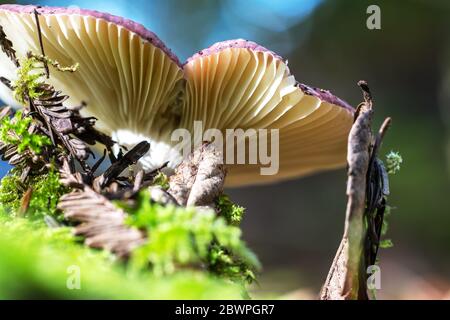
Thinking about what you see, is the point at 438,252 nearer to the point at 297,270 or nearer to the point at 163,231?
the point at 297,270

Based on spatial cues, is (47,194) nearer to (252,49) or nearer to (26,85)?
(26,85)

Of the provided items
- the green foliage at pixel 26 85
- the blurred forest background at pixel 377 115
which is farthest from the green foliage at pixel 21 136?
the blurred forest background at pixel 377 115

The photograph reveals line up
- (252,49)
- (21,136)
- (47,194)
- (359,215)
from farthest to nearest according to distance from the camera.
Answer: (252,49)
(21,136)
(47,194)
(359,215)

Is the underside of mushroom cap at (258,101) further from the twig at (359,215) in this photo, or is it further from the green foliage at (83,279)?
the green foliage at (83,279)

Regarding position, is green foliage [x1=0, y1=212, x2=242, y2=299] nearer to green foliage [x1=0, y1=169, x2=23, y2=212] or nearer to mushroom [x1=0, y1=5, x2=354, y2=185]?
green foliage [x1=0, y1=169, x2=23, y2=212]

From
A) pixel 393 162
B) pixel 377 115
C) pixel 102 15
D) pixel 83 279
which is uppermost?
pixel 377 115

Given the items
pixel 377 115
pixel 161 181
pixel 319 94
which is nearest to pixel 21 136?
pixel 161 181
